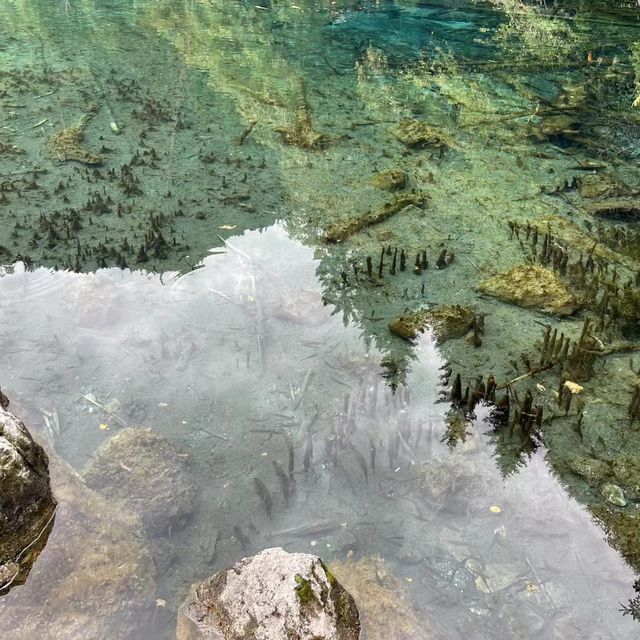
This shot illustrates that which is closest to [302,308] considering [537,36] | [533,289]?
[533,289]

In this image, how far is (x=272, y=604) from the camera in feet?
10.7

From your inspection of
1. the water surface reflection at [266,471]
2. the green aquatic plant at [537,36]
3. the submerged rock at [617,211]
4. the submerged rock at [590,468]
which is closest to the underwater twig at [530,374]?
the water surface reflection at [266,471]

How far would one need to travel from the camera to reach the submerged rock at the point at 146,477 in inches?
171

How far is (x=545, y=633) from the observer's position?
3.64 metres

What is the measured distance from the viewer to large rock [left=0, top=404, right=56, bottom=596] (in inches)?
148

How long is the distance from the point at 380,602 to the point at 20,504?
259 cm

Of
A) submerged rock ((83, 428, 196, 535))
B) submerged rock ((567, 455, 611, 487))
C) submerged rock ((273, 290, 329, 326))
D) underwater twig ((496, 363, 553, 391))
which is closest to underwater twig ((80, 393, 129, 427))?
submerged rock ((83, 428, 196, 535))

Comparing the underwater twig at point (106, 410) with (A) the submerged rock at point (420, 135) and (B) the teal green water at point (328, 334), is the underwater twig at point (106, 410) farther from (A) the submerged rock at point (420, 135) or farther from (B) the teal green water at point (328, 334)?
(A) the submerged rock at point (420, 135)

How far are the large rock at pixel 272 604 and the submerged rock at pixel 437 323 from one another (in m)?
3.06

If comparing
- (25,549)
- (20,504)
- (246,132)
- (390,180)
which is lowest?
(25,549)

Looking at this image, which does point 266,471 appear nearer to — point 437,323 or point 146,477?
point 146,477

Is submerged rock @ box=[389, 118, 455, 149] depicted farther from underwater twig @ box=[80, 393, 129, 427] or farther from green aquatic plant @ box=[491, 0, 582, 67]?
underwater twig @ box=[80, 393, 129, 427]

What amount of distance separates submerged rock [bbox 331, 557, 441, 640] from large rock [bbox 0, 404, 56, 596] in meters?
2.14

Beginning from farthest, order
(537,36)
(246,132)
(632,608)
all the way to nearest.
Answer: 1. (537,36)
2. (246,132)
3. (632,608)
